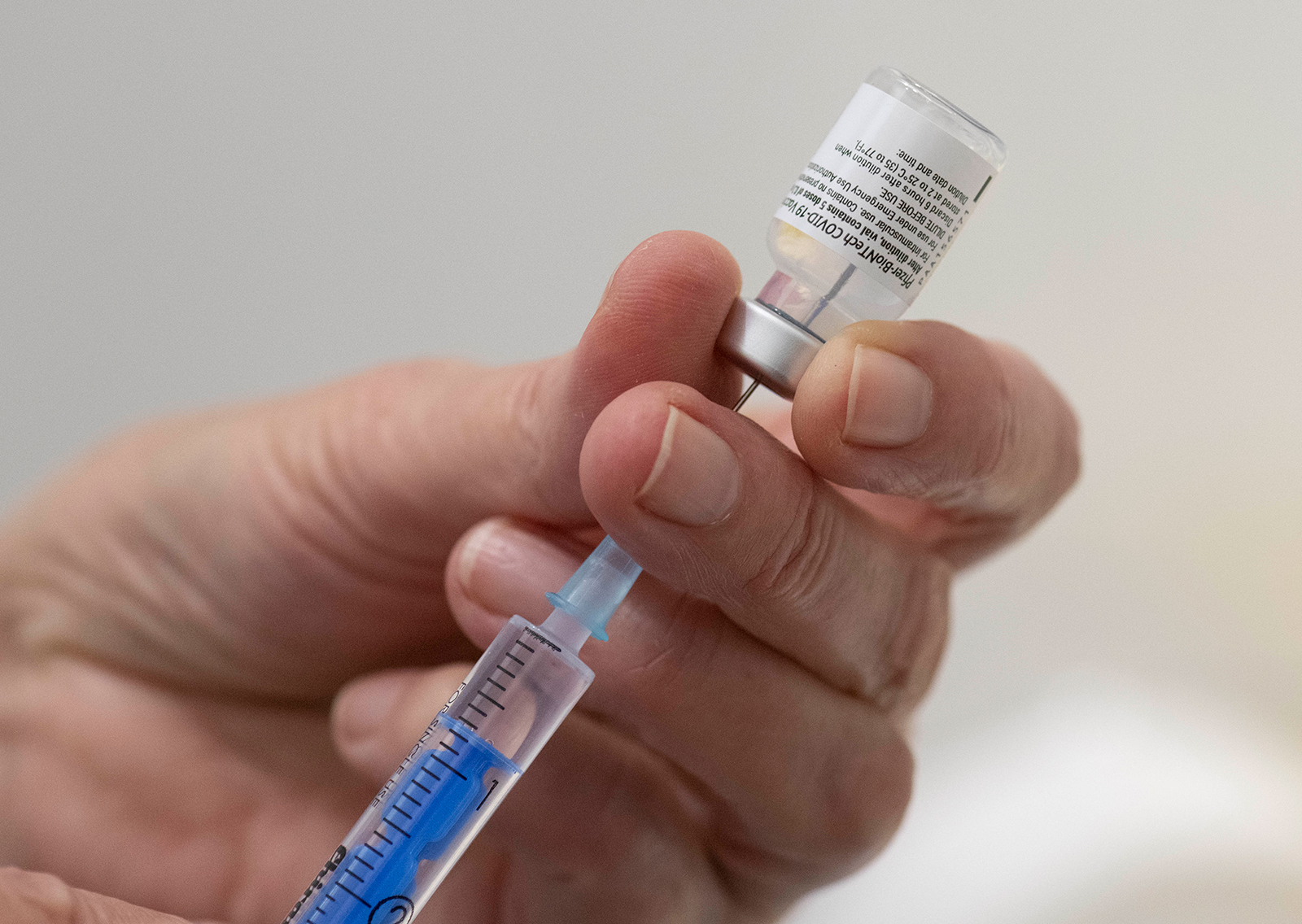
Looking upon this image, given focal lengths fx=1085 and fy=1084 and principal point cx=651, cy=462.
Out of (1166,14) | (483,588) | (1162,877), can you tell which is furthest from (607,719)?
(1166,14)

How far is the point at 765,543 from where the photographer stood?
82 cm

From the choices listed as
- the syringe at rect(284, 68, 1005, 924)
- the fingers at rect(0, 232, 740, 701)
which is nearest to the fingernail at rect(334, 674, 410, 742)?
the fingers at rect(0, 232, 740, 701)

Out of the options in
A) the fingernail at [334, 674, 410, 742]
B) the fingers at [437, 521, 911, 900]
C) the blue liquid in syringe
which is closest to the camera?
the blue liquid in syringe

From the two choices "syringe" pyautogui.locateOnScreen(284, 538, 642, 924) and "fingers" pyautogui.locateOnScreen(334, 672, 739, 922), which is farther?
"fingers" pyautogui.locateOnScreen(334, 672, 739, 922)

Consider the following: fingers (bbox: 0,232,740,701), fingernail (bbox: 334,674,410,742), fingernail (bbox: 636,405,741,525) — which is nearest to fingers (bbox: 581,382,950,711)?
fingernail (bbox: 636,405,741,525)

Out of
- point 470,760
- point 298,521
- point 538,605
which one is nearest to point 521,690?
point 470,760

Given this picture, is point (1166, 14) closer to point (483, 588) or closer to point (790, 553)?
point (790, 553)

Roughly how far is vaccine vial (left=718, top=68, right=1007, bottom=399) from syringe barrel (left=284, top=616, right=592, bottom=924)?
0.90 feet

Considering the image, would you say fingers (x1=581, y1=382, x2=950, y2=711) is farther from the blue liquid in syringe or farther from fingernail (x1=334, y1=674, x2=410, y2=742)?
fingernail (x1=334, y1=674, x2=410, y2=742)

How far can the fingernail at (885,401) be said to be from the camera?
744 millimetres

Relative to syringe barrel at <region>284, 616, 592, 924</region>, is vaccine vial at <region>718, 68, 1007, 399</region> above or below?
above

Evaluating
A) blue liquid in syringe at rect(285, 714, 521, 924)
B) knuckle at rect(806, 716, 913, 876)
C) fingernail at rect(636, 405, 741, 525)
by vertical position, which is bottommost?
blue liquid in syringe at rect(285, 714, 521, 924)

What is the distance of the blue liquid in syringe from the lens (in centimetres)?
79

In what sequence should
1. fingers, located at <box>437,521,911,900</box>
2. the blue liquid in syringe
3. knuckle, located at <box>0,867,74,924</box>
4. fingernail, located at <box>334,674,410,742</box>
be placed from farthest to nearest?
fingernail, located at <box>334,674,410,742</box> → fingers, located at <box>437,521,911,900</box> → the blue liquid in syringe → knuckle, located at <box>0,867,74,924</box>
